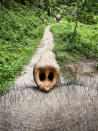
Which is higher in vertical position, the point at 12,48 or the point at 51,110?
the point at 51,110

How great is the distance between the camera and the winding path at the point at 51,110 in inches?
33.0

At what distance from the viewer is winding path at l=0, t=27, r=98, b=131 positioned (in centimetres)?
84

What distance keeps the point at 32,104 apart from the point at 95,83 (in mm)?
384

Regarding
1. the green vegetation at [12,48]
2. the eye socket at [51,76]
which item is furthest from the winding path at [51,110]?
the green vegetation at [12,48]

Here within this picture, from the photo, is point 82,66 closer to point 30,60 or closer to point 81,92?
point 30,60

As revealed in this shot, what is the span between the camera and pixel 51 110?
2.77 feet

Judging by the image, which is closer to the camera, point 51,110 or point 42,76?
point 51,110

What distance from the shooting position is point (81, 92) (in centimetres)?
88

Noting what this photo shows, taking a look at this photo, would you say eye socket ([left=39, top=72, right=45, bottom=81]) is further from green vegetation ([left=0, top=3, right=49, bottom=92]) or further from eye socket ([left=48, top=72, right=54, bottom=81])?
green vegetation ([left=0, top=3, right=49, bottom=92])

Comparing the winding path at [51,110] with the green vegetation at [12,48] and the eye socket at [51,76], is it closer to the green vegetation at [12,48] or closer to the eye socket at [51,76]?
the eye socket at [51,76]

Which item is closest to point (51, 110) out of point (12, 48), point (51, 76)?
point (51, 76)

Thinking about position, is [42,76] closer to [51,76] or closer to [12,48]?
[51,76]

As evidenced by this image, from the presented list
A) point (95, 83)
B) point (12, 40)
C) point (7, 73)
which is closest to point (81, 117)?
point (95, 83)

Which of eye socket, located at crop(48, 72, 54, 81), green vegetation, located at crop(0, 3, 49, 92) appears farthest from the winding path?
green vegetation, located at crop(0, 3, 49, 92)
